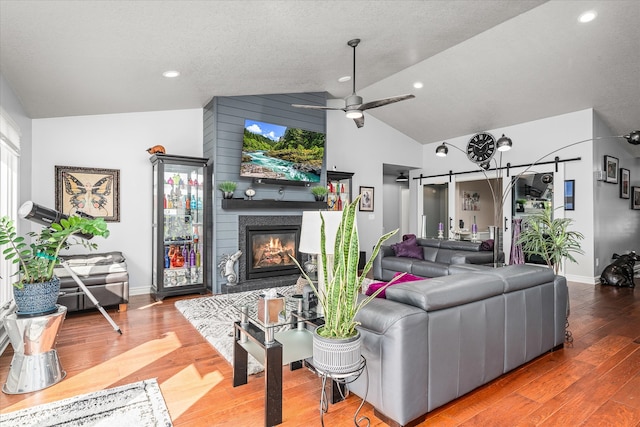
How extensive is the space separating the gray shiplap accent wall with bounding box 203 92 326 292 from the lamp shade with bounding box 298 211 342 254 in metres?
3.08

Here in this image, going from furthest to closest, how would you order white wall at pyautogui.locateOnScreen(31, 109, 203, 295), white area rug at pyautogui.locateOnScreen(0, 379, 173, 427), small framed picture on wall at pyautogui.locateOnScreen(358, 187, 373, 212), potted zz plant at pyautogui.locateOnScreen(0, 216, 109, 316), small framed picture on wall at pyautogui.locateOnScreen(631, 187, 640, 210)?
small framed picture on wall at pyautogui.locateOnScreen(358, 187, 373, 212) → small framed picture on wall at pyautogui.locateOnScreen(631, 187, 640, 210) → white wall at pyautogui.locateOnScreen(31, 109, 203, 295) → potted zz plant at pyautogui.locateOnScreen(0, 216, 109, 316) → white area rug at pyautogui.locateOnScreen(0, 379, 173, 427)

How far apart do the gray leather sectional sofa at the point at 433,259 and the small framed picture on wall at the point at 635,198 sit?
4.49 metres

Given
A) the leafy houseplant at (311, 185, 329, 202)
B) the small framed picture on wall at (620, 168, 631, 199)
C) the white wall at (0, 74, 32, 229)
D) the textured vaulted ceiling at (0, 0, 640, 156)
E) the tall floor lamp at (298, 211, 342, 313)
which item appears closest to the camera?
the tall floor lamp at (298, 211, 342, 313)

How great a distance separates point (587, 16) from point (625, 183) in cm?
457

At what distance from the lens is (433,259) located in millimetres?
5641

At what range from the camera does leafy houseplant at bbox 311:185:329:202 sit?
5.84 m

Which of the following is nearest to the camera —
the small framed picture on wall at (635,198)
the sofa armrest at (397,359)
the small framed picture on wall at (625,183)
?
the sofa armrest at (397,359)

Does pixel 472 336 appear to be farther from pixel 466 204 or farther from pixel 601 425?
pixel 466 204

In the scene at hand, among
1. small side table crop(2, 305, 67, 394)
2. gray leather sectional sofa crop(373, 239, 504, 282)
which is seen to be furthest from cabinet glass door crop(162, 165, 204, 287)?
gray leather sectional sofa crop(373, 239, 504, 282)

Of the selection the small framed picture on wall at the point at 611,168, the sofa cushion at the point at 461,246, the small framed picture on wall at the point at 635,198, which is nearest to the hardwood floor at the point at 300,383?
the sofa cushion at the point at 461,246

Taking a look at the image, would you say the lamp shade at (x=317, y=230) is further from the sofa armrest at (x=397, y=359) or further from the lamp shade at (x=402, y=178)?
the lamp shade at (x=402, y=178)

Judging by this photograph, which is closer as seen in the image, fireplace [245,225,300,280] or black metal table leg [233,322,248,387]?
black metal table leg [233,322,248,387]

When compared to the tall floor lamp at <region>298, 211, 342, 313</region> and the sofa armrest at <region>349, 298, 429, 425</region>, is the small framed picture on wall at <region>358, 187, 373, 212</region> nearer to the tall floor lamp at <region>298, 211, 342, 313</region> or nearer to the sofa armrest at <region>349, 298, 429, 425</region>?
the tall floor lamp at <region>298, 211, 342, 313</region>

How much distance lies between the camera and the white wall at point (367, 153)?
23.5 feet
